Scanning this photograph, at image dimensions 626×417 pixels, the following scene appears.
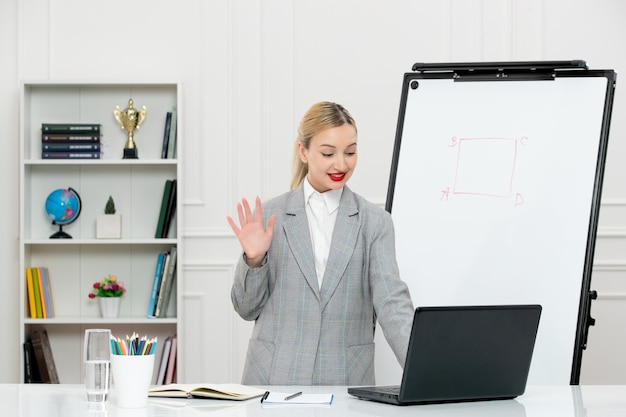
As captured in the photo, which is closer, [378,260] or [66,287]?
[378,260]

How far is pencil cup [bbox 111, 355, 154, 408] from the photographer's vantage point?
1601mm

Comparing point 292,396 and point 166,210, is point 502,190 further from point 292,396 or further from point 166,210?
point 166,210

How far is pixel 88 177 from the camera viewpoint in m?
4.15

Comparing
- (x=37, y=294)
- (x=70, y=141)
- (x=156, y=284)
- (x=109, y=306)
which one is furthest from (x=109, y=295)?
(x=70, y=141)

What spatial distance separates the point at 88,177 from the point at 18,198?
0.36 m

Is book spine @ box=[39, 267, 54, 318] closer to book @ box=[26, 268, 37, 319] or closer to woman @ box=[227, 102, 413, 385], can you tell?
book @ box=[26, 268, 37, 319]

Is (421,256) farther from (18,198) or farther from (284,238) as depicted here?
(18,198)

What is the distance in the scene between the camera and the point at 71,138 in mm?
4035

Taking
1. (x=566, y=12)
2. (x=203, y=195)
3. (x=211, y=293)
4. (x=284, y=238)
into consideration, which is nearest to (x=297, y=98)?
(x=203, y=195)

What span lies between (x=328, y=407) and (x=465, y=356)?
0.94ft

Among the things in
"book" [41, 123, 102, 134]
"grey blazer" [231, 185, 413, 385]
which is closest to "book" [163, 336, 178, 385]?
"book" [41, 123, 102, 134]

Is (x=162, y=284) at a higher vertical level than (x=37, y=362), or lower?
higher

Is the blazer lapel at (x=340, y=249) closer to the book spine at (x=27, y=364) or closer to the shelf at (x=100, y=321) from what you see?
the shelf at (x=100, y=321)

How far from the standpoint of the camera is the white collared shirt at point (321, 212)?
92.7 inches
